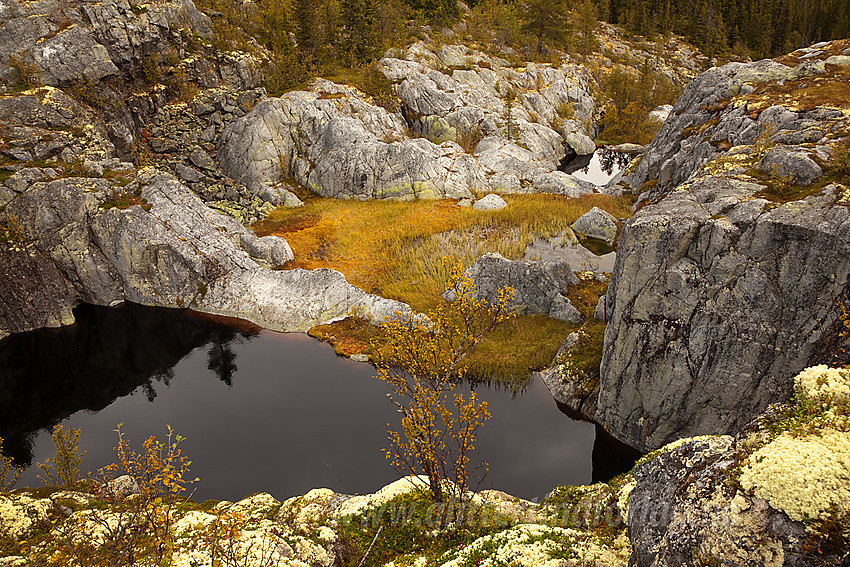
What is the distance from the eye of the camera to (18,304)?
2784cm

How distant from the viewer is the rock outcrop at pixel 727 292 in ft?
46.7

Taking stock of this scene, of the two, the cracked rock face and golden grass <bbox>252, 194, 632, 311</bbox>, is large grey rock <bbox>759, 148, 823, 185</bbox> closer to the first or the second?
golden grass <bbox>252, 194, 632, 311</bbox>

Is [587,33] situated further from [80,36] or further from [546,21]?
[80,36]

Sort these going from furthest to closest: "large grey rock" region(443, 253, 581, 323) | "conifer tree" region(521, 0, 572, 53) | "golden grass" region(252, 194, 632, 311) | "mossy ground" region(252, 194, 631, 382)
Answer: "conifer tree" region(521, 0, 572, 53), "golden grass" region(252, 194, 632, 311), "large grey rock" region(443, 253, 581, 323), "mossy ground" region(252, 194, 631, 382)

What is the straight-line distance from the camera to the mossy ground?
2445cm

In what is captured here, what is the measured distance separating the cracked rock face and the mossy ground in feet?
8.74

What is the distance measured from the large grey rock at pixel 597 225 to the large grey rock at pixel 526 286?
11.2 metres

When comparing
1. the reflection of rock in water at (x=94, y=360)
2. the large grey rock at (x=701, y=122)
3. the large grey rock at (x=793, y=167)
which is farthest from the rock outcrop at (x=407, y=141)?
the large grey rock at (x=793, y=167)

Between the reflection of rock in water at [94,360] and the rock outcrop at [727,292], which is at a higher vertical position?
the rock outcrop at [727,292]

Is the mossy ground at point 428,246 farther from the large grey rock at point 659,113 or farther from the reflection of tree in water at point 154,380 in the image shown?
the large grey rock at point 659,113

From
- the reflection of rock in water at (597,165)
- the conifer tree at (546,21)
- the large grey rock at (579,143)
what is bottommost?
the reflection of rock in water at (597,165)

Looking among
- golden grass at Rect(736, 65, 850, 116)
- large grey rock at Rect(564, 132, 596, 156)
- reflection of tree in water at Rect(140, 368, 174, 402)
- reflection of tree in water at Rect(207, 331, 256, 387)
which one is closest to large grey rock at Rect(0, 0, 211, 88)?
reflection of tree in water at Rect(207, 331, 256, 387)

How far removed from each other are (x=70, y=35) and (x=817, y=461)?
54961 millimetres

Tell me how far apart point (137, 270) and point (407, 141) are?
2843 centimetres
